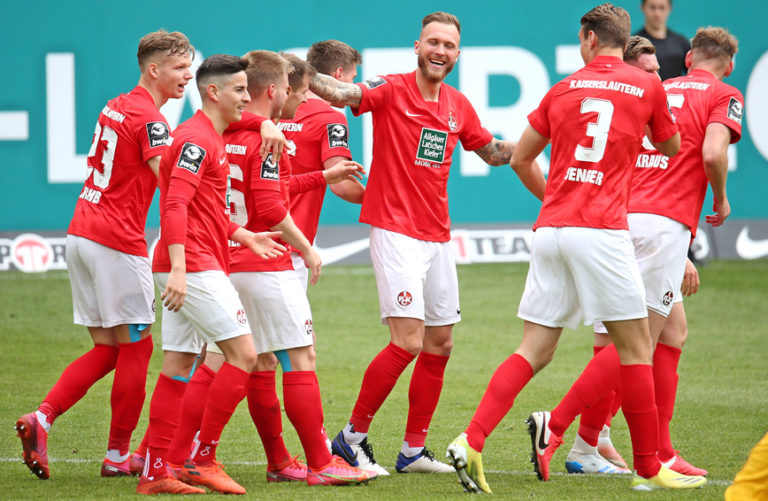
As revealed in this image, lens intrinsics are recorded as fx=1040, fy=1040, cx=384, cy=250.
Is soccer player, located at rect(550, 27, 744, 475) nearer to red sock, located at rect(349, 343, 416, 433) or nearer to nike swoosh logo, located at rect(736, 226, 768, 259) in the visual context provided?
red sock, located at rect(349, 343, 416, 433)

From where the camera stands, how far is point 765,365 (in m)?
8.59

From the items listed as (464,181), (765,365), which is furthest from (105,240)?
(464,181)

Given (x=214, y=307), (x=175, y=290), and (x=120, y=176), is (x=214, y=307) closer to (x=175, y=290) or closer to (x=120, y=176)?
(x=175, y=290)

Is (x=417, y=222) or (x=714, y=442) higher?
(x=417, y=222)

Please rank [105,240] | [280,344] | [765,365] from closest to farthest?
[280,344] → [105,240] → [765,365]

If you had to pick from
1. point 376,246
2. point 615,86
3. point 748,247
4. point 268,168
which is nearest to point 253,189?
point 268,168

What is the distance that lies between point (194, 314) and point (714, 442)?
3266 millimetres

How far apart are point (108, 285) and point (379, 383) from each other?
153cm

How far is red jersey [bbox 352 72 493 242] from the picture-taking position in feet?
18.8

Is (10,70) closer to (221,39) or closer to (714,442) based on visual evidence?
(221,39)

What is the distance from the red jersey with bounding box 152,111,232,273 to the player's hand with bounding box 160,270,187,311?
156 mm

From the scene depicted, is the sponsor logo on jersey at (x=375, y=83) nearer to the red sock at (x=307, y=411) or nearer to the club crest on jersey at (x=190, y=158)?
the club crest on jersey at (x=190, y=158)

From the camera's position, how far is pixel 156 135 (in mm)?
5391

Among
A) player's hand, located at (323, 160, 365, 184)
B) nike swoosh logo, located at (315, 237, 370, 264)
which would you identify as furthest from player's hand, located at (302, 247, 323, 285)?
nike swoosh logo, located at (315, 237, 370, 264)
